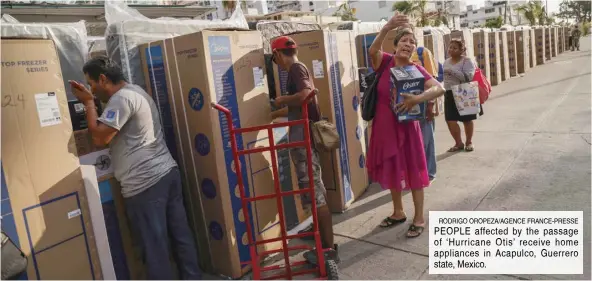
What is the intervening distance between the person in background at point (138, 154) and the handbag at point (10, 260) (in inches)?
30.5

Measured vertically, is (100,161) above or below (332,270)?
above

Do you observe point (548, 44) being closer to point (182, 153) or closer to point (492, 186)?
point (492, 186)

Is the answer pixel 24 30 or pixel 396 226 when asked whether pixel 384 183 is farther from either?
pixel 24 30

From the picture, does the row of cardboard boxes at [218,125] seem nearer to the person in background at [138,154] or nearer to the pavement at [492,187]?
the person in background at [138,154]

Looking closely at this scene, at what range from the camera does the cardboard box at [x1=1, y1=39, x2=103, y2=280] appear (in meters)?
2.00

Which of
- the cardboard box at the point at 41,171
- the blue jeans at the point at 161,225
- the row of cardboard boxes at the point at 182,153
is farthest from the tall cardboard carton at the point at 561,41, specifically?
the cardboard box at the point at 41,171

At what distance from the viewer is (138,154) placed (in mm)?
2572

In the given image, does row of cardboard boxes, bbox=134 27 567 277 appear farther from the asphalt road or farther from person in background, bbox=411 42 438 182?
person in background, bbox=411 42 438 182

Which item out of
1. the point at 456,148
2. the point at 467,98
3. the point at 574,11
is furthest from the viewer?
the point at 574,11

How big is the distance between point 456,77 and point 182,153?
388 centimetres

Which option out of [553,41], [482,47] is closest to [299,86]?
[482,47]

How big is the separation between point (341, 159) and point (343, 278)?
140 cm

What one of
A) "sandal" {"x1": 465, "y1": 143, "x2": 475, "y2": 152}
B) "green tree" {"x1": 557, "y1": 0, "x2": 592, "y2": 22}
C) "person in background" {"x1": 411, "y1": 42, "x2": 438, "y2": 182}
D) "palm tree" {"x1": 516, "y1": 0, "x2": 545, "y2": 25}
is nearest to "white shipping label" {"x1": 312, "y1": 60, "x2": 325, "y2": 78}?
"person in background" {"x1": 411, "y1": 42, "x2": 438, "y2": 182}

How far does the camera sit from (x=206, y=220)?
3098 mm
